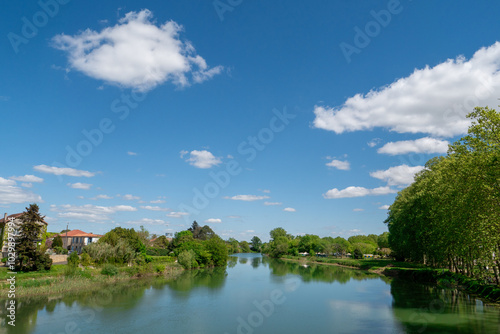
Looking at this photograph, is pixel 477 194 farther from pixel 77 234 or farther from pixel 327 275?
pixel 77 234

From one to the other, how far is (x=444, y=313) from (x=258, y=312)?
13.5 meters

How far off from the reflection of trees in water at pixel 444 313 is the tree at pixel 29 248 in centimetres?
3440

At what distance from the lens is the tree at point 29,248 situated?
32094mm

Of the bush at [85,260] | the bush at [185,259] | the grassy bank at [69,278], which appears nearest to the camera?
the grassy bank at [69,278]

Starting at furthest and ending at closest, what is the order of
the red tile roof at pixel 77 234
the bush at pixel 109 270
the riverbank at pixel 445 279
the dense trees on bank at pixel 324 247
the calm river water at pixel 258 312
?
the dense trees on bank at pixel 324 247 < the red tile roof at pixel 77 234 < the bush at pixel 109 270 < the riverbank at pixel 445 279 < the calm river water at pixel 258 312

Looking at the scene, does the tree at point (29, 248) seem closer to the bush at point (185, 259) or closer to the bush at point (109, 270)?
the bush at point (109, 270)

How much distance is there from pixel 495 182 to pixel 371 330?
1265 centimetres

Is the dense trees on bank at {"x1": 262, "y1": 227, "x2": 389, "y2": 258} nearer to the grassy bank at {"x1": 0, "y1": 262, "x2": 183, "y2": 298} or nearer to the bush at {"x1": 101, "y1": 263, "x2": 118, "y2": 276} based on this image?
the grassy bank at {"x1": 0, "y1": 262, "x2": 183, "y2": 298}

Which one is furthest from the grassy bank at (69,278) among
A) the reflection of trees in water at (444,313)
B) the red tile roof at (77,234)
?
the red tile roof at (77,234)

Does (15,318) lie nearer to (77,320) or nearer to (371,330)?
(77,320)

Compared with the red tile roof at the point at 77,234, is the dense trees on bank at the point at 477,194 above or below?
above

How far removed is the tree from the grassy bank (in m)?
1.08

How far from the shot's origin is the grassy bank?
29.1m

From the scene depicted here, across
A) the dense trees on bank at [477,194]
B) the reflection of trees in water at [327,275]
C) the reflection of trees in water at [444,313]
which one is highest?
the dense trees on bank at [477,194]
